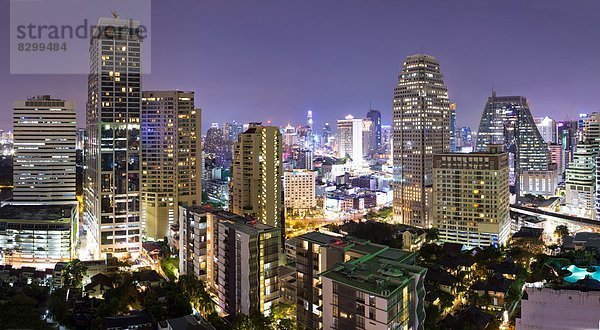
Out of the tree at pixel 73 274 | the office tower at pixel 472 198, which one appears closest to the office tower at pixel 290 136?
the office tower at pixel 472 198

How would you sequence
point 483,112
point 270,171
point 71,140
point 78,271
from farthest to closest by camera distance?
point 483,112, point 71,140, point 270,171, point 78,271

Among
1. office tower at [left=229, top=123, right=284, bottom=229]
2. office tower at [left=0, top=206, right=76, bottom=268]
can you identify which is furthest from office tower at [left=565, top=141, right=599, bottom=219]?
office tower at [left=0, top=206, right=76, bottom=268]

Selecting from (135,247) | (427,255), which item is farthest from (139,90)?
(427,255)

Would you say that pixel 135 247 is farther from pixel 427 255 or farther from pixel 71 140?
pixel 427 255

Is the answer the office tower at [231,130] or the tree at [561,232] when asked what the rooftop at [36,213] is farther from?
the office tower at [231,130]

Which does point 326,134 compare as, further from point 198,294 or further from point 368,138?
point 198,294

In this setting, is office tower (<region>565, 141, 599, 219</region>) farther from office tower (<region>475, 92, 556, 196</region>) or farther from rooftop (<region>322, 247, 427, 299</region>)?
rooftop (<region>322, 247, 427, 299</region>)

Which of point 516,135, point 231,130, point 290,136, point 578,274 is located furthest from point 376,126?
point 578,274
